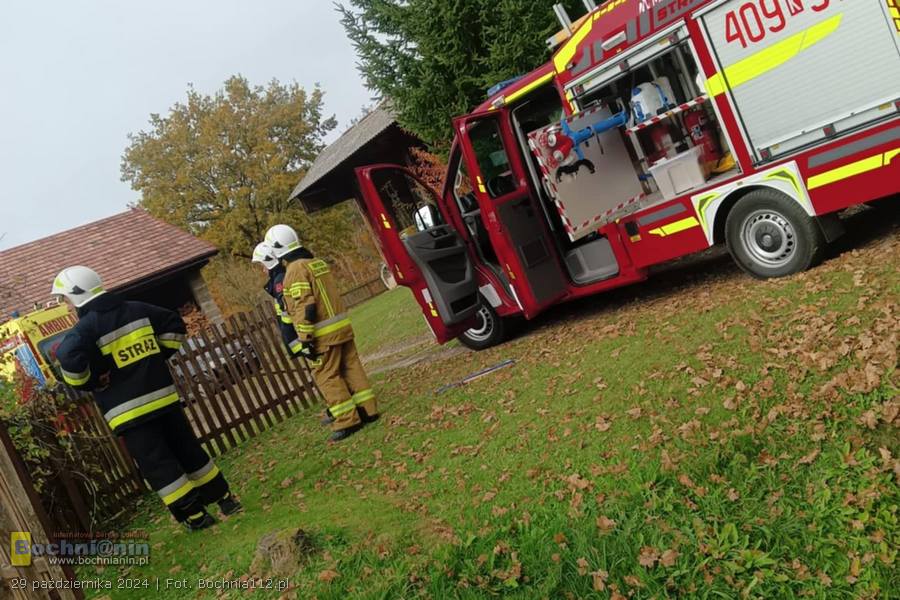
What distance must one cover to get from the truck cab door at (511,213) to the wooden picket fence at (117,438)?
353 cm

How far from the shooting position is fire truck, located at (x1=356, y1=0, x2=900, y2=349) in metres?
5.17

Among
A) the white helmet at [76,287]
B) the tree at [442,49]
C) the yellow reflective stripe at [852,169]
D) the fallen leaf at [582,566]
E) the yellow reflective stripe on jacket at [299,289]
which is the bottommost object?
the fallen leaf at [582,566]

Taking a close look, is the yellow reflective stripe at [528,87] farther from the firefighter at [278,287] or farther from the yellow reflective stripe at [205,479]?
the yellow reflective stripe at [205,479]

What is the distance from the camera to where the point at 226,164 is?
33.0 m

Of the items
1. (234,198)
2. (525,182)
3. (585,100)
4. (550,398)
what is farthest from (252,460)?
(234,198)

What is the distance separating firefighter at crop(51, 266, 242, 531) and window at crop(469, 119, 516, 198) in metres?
3.93

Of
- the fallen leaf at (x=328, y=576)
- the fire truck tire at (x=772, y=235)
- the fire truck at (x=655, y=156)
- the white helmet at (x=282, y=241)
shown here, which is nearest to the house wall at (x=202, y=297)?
the fire truck at (x=655, y=156)

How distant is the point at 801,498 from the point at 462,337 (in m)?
5.48

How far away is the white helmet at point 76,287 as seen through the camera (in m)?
4.94

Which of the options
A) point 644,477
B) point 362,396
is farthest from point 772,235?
point 362,396

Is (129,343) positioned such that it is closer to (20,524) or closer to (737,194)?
(20,524)

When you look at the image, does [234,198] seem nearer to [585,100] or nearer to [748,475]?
[585,100]

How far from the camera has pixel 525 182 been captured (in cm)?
752

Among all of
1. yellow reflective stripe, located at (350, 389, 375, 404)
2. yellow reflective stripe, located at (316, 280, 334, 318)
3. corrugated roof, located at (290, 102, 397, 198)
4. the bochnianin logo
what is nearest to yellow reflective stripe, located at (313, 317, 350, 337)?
yellow reflective stripe, located at (316, 280, 334, 318)
